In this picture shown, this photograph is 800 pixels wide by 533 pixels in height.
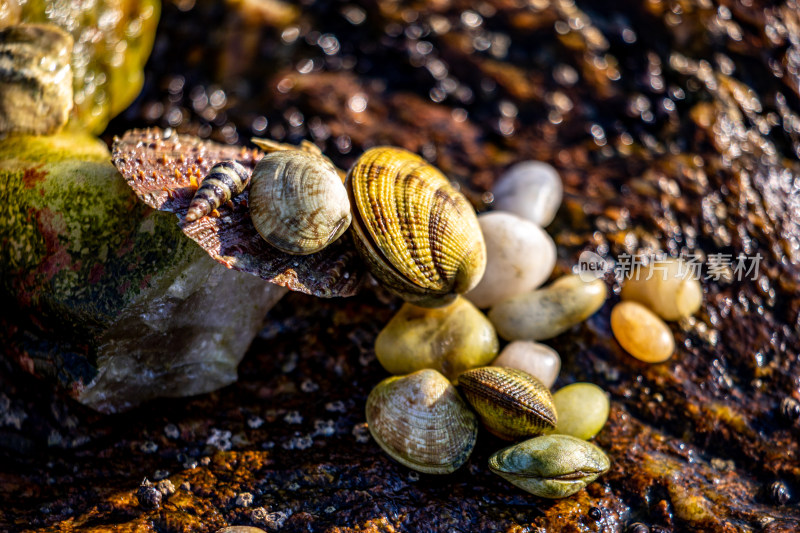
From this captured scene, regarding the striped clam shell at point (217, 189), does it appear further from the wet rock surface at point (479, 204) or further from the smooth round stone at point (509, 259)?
the smooth round stone at point (509, 259)

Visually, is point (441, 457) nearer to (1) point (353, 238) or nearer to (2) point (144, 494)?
(1) point (353, 238)

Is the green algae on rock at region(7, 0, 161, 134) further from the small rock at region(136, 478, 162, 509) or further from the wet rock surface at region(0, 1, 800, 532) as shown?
the small rock at region(136, 478, 162, 509)

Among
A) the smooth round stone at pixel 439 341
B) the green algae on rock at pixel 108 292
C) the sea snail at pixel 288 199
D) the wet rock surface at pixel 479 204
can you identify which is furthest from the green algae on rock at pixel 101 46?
the smooth round stone at pixel 439 341

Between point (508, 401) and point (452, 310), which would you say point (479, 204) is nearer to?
point (452, 310)

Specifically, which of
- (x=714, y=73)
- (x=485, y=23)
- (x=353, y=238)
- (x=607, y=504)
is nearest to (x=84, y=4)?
(x=353, y=238)

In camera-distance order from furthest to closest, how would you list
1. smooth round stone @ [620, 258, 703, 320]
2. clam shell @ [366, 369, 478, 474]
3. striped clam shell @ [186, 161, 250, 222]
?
1. smooth round stone @ [620, 258, 703, 320]
2. clam shell @ [366, 369, 478, 474]
3. striped clam shell @ [186, 161, 250, 222]

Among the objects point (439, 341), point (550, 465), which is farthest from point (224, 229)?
point (550, 465)

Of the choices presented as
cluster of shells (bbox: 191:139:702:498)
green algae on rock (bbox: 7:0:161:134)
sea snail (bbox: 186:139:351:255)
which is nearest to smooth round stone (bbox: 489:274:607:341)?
cluster of shells (bbox: 191:139:702:498)
